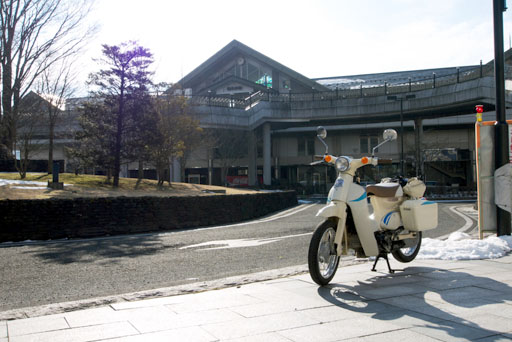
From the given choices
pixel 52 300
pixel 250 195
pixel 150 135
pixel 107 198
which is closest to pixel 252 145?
pixel 150 135

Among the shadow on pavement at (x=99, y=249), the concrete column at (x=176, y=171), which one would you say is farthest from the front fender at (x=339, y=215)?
the concrete column at (x=176, y=171)

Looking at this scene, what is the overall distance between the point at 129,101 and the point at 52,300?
17.8 meters

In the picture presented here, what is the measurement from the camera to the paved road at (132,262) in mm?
5867

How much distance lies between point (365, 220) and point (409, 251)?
5.52 feet

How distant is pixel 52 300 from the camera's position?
208 inches

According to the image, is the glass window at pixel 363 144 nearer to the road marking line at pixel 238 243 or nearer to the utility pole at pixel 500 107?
the road marking line at pixel 238 243

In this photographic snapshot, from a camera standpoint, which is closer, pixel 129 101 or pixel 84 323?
pixel 84 323

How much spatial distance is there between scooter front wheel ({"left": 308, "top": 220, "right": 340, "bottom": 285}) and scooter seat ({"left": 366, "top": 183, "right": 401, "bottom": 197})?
1.05 m

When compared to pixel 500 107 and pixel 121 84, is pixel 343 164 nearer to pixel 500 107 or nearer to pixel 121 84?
pixel 500 107

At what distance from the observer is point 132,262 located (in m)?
7.89

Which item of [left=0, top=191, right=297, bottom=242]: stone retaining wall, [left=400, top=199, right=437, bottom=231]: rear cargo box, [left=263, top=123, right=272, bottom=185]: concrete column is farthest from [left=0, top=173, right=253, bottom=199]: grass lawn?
[left=263, top=123, right=272, bottom=185]: concrete column

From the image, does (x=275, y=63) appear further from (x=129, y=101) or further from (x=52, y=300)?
(x=52, y=300)

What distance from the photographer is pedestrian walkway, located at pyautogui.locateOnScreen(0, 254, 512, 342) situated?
3.68 m

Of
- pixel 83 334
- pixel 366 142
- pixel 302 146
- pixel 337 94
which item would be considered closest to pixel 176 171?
pixel 337 94
